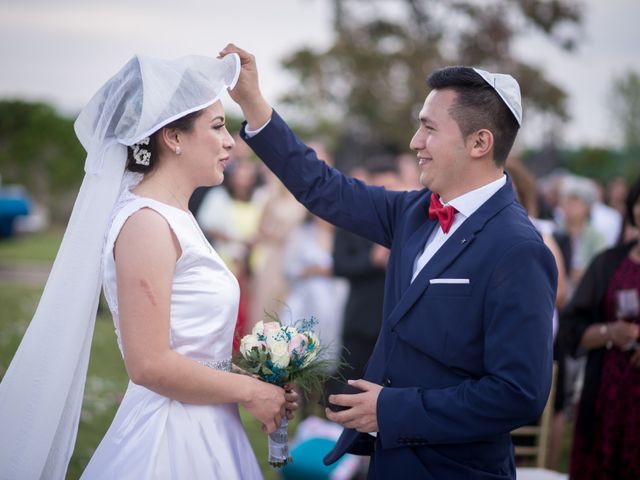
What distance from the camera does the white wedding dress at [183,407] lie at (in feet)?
9.17

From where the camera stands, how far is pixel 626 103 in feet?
109

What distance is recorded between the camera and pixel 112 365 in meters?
9.06

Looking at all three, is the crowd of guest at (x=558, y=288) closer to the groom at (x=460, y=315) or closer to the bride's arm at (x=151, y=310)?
the groom at (x=460, y=315)

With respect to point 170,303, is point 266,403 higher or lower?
lower

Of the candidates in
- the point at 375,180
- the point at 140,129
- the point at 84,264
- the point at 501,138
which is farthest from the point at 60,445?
the point at 375,180

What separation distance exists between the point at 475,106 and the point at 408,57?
12269mm

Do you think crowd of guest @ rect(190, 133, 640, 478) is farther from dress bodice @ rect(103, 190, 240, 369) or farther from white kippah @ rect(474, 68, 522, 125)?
white kippah @ rect(474, 68, 522, 125)

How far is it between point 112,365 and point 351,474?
15.0 feet

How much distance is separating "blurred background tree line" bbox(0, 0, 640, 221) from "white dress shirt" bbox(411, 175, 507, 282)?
11745 mm

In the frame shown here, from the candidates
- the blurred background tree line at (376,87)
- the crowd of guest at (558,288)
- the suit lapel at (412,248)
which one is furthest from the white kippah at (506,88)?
the blurred background tree line at (376,87)

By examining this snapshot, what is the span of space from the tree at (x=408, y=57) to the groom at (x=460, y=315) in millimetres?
11744

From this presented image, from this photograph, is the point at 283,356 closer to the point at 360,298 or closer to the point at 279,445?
the point at 279,445

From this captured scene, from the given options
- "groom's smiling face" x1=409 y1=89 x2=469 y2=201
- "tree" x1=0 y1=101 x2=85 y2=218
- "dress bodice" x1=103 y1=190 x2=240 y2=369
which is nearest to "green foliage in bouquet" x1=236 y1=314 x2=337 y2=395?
"dress bodice" x1=103 y1=190 x2=240 y2=369

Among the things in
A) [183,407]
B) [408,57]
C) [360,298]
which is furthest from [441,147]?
[408,57]
